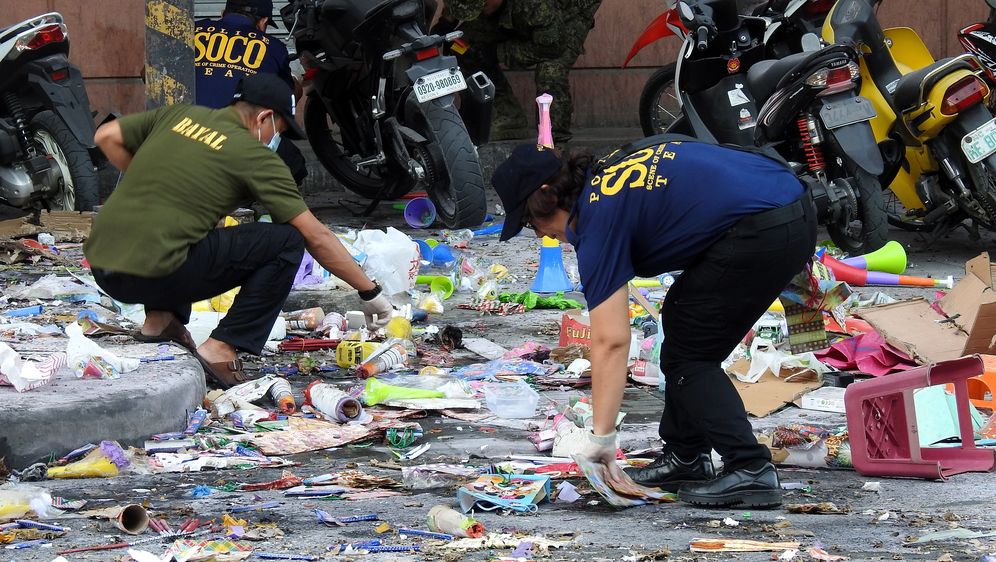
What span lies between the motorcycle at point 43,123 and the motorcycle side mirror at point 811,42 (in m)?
4.18

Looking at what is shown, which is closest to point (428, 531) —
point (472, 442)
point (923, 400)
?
point (472, 442)

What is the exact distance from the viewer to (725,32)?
8.16m

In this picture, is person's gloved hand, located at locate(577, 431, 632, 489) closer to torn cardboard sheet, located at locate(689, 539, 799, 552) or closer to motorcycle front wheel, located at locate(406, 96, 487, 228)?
torn cardboard sheet, located at locate(689, 539, 799, 552)

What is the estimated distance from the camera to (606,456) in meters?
3.71

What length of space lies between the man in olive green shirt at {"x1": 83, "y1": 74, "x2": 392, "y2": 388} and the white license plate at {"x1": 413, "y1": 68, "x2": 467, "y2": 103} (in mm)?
2381

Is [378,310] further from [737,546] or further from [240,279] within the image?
[737,546]

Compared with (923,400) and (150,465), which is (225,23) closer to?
(150,465)

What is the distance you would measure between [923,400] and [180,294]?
2.70m

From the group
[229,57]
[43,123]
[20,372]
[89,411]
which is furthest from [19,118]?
[89,411]

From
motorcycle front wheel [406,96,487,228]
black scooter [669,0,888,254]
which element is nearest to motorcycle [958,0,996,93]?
black scooter [669,0,888,254]

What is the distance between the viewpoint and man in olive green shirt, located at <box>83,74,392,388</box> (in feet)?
16.3

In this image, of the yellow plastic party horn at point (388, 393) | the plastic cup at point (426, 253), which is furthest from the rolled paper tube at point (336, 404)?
the plastic cup at point (426, 253)

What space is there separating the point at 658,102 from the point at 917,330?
14.8 feet

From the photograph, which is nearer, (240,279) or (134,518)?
(134,518)
